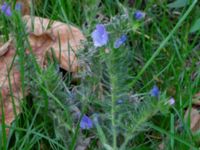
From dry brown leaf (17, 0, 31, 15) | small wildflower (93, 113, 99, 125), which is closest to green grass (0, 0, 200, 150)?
small wildflower (93, 113, 99, 125)

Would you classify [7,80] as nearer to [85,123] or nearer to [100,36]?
[85,123]

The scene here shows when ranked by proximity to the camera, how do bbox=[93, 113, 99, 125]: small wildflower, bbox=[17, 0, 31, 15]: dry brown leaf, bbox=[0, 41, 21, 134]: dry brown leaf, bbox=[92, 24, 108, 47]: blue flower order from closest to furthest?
1. bbox=[92, 24, 108, 47]: blue flower
2. bbox=[93, 113, 99, 125]: small wildflower
3. bbox=[0, 41, 21, 134]: dry brown leaf
4. bbox=[17, 0, 31, 15]: dry brown leaf

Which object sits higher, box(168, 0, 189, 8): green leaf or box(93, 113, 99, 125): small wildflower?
box(168, 0, 189, 8): green leaf

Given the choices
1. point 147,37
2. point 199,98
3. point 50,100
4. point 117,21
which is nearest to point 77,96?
point 50,100

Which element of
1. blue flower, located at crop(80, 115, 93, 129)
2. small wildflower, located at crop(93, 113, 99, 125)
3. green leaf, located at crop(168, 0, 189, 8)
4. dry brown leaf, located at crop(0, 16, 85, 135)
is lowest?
blue flower, located at crop(80, 115, 93, 129)

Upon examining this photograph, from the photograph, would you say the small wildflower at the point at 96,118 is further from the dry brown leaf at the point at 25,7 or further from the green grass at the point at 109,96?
the dry brown leaf at the point at 25,7

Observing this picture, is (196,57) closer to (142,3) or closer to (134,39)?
(134,39)

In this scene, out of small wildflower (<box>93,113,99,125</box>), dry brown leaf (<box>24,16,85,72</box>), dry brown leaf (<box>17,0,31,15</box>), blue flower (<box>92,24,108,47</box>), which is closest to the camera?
blue flower (<box>92,24,108,47</box>)

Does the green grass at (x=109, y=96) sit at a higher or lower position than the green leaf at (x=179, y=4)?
lower

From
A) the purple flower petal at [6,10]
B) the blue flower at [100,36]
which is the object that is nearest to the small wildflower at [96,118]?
the blue flower at [100,36]

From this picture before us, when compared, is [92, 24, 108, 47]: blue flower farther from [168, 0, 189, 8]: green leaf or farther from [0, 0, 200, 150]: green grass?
[168, 0, 189, 8]: green leaf

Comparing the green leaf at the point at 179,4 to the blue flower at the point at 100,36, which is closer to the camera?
the blue flower at the point at 100,36
